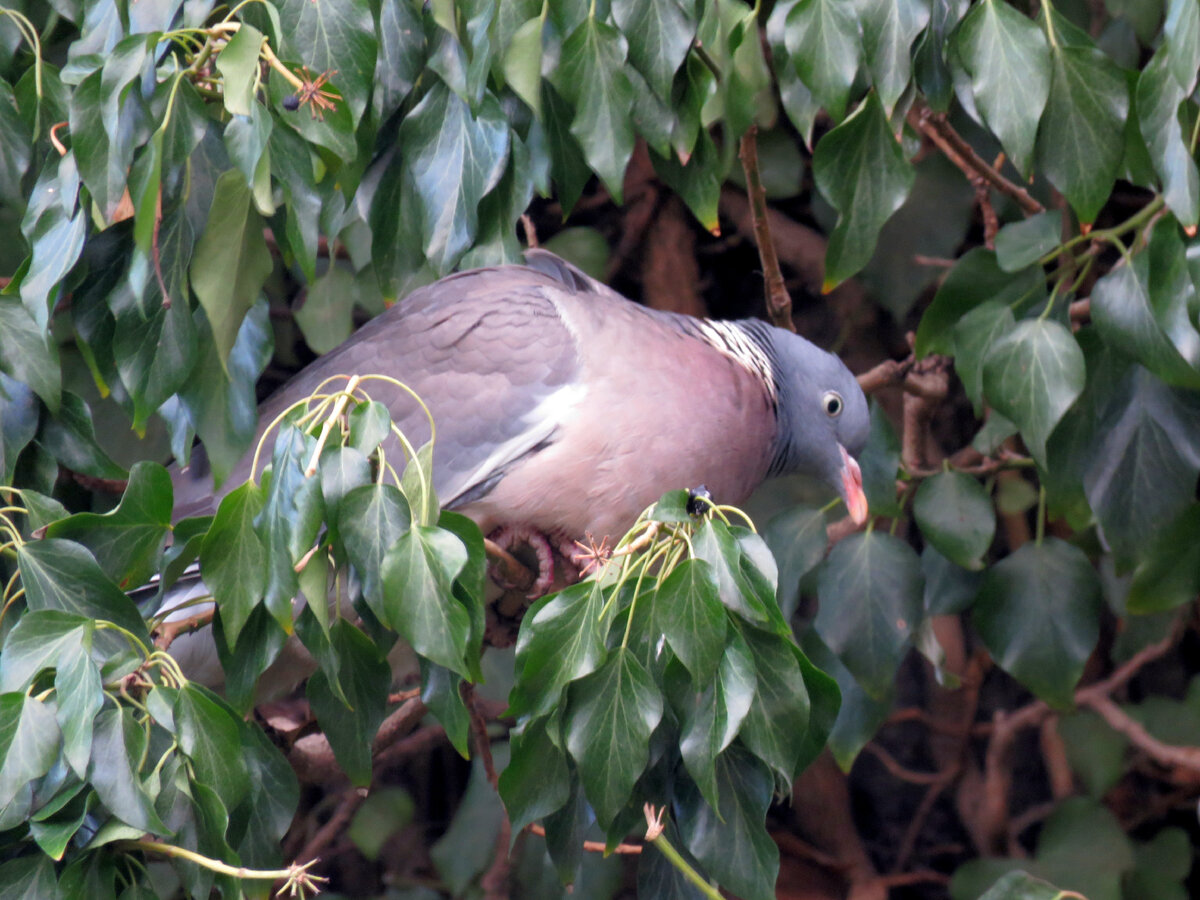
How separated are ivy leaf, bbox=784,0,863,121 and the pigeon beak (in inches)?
27.1

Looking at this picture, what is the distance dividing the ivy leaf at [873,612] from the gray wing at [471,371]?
0.41m

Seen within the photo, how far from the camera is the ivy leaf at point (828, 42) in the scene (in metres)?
1.03

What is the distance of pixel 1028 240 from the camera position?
1.39m

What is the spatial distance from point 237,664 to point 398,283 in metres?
0.47

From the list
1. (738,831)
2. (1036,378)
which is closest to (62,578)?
(738,831)

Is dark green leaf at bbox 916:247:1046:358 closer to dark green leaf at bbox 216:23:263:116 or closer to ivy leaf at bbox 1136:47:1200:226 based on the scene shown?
ivy leaf at bbox 1136:47:1200:226

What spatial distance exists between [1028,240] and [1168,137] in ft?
1.08

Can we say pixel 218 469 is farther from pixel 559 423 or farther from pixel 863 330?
pixel 863 330

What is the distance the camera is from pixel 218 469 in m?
1.11

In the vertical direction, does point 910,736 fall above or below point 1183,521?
below

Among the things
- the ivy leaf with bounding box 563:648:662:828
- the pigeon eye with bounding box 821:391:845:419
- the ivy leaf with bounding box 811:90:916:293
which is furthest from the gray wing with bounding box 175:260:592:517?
the ivy leaf with bounding box 563:648:662:828

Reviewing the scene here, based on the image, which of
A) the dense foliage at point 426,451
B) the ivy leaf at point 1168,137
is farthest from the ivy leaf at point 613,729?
the ivy leaf at point 1168,137

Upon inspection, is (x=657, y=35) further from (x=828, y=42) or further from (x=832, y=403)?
(x=832, y=403)

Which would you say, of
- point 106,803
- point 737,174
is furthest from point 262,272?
point 737,174
